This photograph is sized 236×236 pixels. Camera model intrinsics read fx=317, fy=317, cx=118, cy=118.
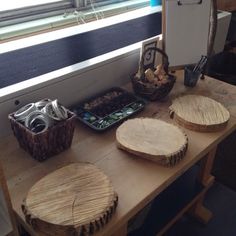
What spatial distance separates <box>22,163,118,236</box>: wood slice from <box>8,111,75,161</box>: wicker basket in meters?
0.09

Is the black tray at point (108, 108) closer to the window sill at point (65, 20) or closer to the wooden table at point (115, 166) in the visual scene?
the wooden table at point (115, 166)

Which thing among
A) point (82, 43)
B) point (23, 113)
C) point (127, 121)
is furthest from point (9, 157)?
point (82, 43)

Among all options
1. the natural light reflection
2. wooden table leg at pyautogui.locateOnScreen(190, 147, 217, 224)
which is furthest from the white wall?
the natural light reflection

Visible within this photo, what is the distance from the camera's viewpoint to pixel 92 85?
3.69ft

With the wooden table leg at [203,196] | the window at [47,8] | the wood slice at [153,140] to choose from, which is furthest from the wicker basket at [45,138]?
the window at [47,8]

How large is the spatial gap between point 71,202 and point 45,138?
0.20 meters

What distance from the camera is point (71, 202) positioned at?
688 millimetres

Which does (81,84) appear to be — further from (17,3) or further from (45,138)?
(17,3)

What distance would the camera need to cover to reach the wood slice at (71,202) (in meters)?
0.64

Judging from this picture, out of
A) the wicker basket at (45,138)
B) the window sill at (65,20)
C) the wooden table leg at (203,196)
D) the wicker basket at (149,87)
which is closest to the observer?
the wicker basket at (45,138)

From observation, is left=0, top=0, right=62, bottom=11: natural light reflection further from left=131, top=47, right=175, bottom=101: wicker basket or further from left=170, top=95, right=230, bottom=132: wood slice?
left=170, top=95, right=230, bottom=132: wood slice

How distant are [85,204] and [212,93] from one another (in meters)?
0.71

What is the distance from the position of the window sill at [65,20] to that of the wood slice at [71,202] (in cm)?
84

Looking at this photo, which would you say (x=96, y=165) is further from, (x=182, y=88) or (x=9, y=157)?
(x=182, y=88)
